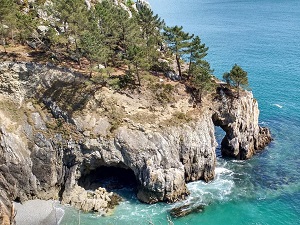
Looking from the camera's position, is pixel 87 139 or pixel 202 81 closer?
pixel 87 139

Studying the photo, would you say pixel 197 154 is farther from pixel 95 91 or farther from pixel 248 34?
pixel 248 34

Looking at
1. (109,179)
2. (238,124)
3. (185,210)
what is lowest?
(185,210)

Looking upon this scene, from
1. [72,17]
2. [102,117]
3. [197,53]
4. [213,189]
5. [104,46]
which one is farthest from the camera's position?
[197,53]

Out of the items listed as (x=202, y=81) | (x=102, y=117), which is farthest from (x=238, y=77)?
(x=102, y=117)

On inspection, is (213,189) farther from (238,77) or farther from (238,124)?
(238,77)

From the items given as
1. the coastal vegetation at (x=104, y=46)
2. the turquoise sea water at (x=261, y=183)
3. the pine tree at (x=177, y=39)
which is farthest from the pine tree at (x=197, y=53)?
the turquoise sea water at (x=261, y=183)

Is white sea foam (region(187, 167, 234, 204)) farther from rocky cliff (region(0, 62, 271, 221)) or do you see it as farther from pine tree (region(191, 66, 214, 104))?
pine tree (region(191, 66, 214, 104))

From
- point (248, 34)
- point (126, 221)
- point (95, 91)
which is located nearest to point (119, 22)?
point (95, 91)
